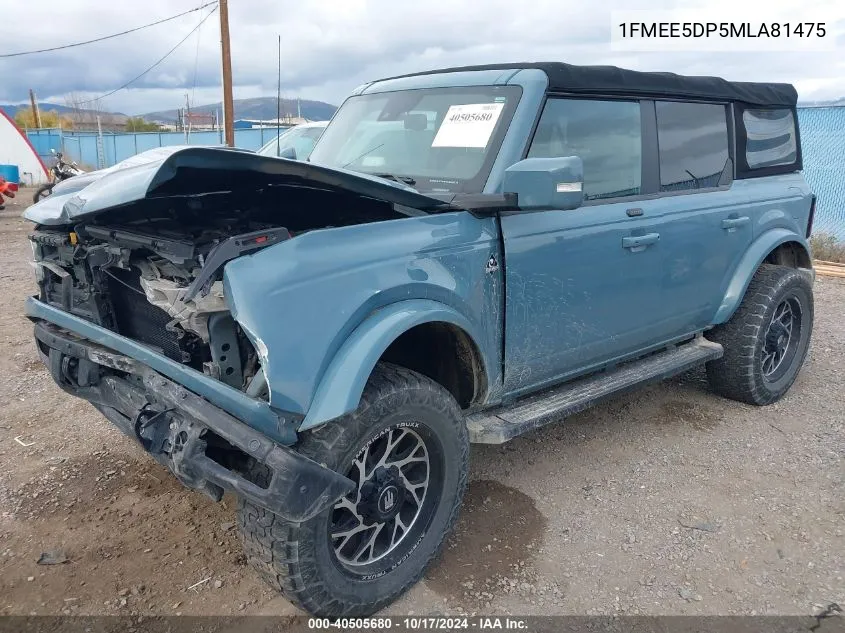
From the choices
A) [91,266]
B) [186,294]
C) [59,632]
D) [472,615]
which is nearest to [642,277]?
[472,615]

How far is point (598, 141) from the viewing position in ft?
11.8

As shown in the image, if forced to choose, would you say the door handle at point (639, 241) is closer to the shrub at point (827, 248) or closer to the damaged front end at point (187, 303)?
the damaged front end at point (187, 303)

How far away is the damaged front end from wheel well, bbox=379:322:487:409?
56cm

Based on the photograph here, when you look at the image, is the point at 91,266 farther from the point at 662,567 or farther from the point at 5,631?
the point at 662,567

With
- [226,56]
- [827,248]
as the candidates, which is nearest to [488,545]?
[827,248]

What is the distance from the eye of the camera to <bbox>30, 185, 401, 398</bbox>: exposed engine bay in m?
2.44

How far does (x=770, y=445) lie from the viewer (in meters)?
4.22

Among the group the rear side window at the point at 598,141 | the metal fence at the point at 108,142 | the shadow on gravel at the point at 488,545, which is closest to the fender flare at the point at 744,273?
the rear side window at the point at 598,141

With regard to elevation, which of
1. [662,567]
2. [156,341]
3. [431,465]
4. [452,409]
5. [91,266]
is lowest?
[662,567]

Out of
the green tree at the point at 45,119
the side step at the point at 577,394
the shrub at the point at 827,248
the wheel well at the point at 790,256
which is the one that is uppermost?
the green tree at the point at 45,119

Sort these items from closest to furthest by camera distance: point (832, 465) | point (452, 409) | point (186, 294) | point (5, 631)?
point (186, 294), point (5, 631), point (452, 409), point (832, 465)

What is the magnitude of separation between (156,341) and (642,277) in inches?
96.7

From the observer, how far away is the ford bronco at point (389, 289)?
2.31 m

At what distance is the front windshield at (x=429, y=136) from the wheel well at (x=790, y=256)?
2655 millimetres
